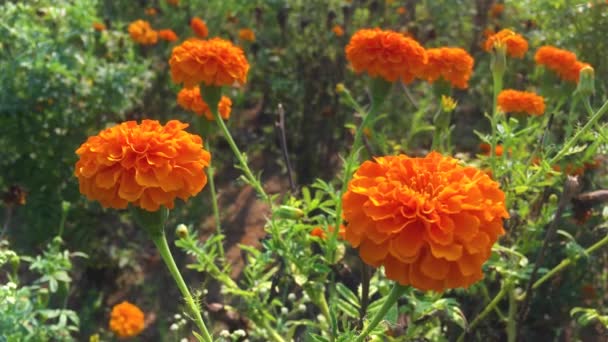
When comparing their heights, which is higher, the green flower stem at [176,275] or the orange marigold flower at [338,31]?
the green flower stem at [176,275]

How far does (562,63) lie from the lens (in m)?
1.93

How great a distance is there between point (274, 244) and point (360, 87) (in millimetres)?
2231

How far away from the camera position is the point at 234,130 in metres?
3.63

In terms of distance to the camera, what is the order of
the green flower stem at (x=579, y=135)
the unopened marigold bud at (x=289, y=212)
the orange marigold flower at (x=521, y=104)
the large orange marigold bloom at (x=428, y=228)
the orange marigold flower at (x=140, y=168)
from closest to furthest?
the large orange marigold bloom at (x=428, y=228), the orange marigold flower at (x=140, y=168), the green flower stem at (x=579, y=135), the unopened marigold bud at (x=289, y=212), the orange marigold flower at (x=521, y=104)

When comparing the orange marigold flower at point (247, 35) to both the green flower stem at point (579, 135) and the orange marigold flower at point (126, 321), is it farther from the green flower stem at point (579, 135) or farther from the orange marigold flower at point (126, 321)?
the green flower stem at point (579, 135)

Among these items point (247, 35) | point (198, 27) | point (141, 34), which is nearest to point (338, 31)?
point (247, 35)

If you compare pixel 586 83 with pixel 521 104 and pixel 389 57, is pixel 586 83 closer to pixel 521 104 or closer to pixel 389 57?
pixel 521 104

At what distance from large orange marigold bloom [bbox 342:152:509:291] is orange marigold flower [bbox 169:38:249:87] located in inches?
28.9

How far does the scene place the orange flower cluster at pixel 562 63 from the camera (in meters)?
1.91

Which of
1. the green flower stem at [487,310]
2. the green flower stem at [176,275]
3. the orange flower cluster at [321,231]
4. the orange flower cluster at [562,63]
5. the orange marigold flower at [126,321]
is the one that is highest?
the orange flower cluster at [562,63]

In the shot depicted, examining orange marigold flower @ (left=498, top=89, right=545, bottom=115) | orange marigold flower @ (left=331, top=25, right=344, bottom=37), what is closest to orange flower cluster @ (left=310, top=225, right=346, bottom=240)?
orange marigold flower @ (left=498, top=89, right=545, bottom=115)

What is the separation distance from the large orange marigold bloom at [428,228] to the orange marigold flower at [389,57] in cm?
66

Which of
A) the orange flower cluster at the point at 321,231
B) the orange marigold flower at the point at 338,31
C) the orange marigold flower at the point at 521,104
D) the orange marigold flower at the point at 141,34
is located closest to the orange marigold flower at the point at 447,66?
the orange marigold flower at the point at 521,104

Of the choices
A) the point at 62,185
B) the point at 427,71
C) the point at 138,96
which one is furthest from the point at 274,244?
the point at 138,96
